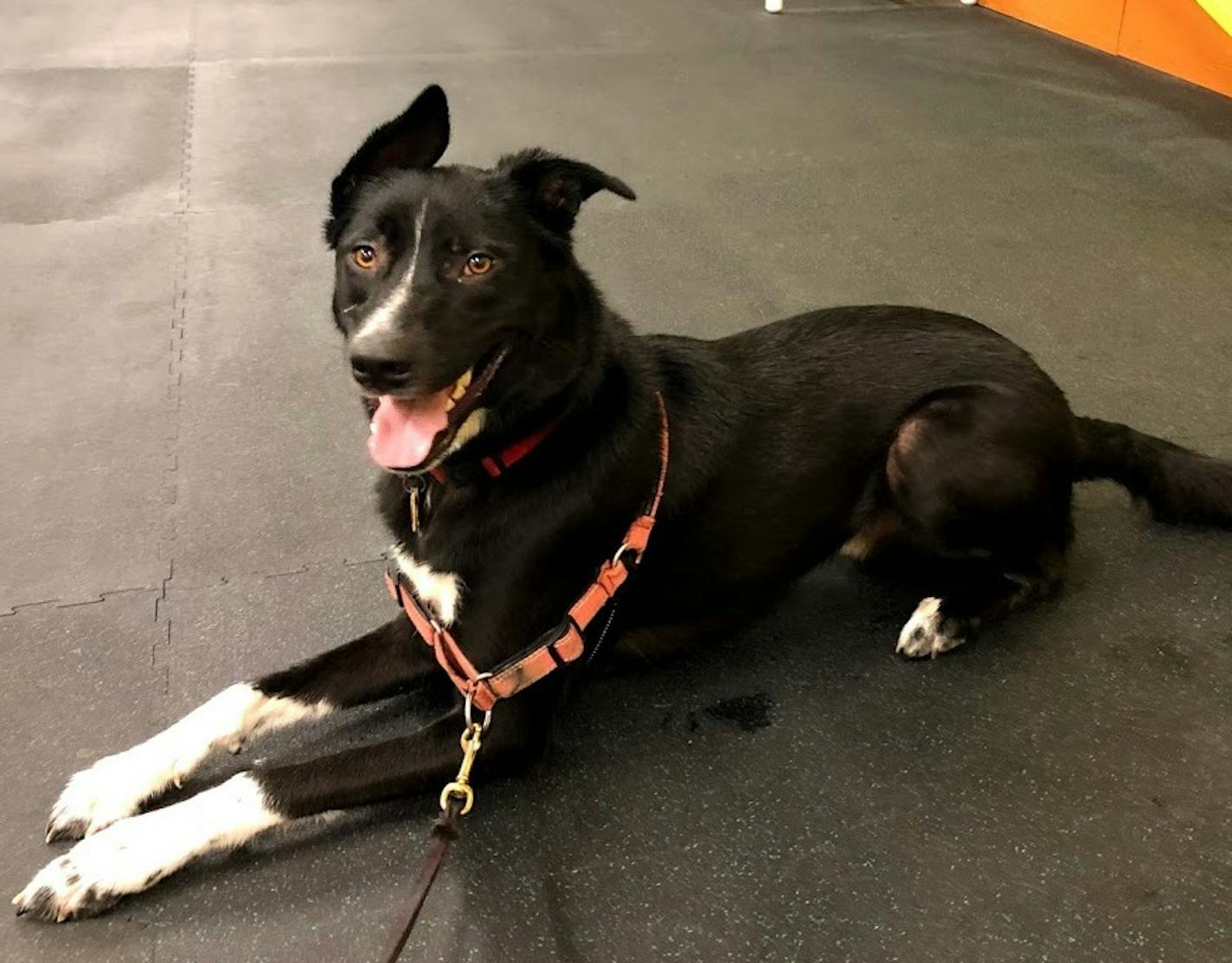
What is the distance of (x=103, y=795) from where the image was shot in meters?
1.54

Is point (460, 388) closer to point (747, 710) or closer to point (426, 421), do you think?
point (426, 421)

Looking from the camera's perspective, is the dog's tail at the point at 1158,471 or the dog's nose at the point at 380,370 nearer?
the dog's nose at the point at 380,370

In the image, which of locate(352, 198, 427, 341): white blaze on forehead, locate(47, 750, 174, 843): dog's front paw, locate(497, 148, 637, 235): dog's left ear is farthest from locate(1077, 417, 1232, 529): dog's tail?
locate(47, 750, 174, 843): dog's front paw

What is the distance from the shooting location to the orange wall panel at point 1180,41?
4516 mm

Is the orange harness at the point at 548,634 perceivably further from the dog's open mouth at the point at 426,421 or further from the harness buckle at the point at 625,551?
the dog's open mouth at the point at 426,421

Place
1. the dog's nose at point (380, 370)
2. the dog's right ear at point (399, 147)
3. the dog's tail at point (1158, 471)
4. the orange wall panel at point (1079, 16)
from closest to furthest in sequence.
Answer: the dog's nose at point (380, 370)
the dog's right ear at point (399, 147)
the dog's tail at point (1158, 471)
the orange wall panel at point (1079, 16)

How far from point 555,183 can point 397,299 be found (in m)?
0.33

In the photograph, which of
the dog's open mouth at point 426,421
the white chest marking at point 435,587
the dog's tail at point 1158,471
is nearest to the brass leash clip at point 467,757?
the white chest marking at point 435,587

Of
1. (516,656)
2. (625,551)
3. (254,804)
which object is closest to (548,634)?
(516,656)

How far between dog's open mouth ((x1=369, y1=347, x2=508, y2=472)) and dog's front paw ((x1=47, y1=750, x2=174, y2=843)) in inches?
25.2

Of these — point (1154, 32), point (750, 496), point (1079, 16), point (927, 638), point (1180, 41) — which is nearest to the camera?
point (750, 496)

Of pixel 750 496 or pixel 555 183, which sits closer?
pixel 555 183

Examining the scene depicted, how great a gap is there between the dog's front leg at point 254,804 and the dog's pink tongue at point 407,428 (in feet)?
1.34

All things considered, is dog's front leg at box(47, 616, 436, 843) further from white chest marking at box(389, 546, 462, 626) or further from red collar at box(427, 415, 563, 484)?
red collar at box(427, 415, 563, 484)
